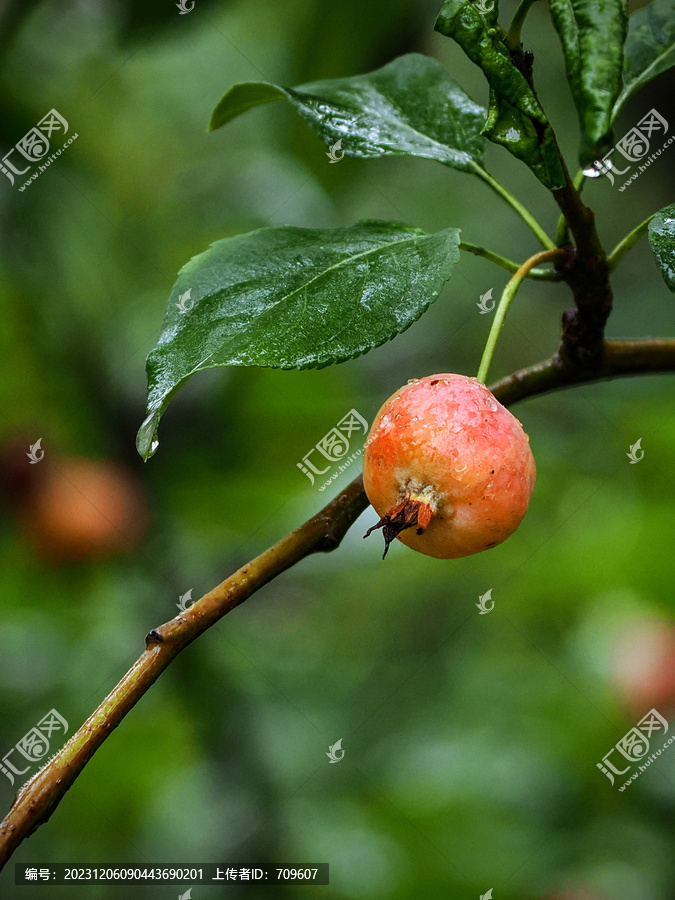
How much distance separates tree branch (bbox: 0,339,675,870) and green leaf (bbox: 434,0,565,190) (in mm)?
204

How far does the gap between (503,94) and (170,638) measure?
43 cm

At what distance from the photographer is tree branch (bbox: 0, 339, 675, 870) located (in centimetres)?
43

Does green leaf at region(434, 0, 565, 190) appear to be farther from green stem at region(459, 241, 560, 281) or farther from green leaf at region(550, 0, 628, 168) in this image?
green stem at region(459, 241, 560, 281)

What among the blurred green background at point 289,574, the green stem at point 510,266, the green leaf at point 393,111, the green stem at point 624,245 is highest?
the green leaf at point 393,111

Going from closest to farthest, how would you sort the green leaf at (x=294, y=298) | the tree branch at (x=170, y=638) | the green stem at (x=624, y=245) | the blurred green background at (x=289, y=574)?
the tree branch at (x=170, y=638) < the green leaf at (x=294, y=298) < the green stem at (x=624, y=245) < the blurred green background at (x=289, y=574)

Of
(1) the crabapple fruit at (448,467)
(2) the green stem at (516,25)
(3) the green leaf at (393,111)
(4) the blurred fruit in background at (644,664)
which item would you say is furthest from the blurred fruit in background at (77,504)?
(2) the green stem at (516,25)

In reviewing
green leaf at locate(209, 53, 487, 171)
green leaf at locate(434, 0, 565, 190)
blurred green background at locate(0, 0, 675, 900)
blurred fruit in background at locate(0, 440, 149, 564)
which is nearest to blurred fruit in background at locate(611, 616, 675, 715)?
blurred green background at locate(0, 0, 675, 900)

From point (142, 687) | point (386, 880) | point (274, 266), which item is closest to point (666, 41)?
point (274, 266)

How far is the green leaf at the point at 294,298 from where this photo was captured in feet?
1.81

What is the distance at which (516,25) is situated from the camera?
0.52 m

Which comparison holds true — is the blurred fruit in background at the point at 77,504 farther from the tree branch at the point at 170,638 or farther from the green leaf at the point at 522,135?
the green leaf at the point at 522,135

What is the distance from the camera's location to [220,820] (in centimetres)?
155

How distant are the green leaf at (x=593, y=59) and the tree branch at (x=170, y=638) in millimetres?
238

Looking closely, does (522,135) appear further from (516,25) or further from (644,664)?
(644,664)
